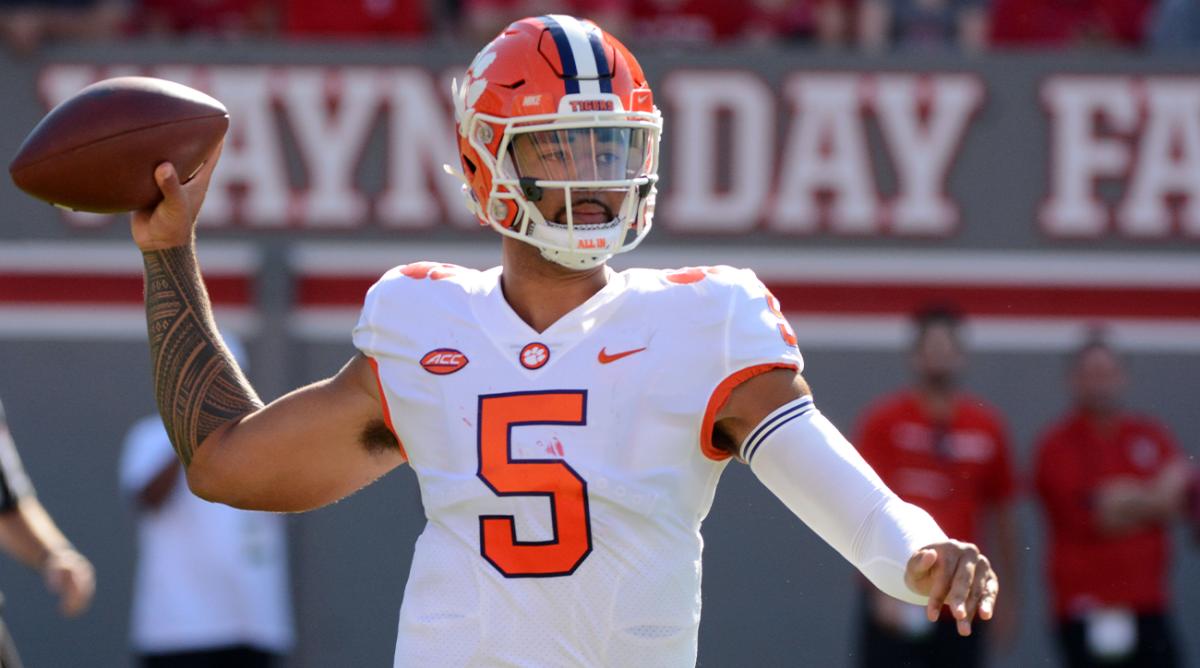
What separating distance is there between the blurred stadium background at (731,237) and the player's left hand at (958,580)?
15.3ft

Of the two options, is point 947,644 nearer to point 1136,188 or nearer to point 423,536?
point 1136,188

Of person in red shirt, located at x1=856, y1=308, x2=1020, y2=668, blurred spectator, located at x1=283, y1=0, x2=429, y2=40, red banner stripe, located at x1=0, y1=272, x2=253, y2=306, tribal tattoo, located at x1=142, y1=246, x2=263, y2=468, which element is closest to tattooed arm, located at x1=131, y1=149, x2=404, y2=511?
tribal tattoo, located at x1=142, y1=246, x2=263, y2=468

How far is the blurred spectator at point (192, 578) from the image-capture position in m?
5.65

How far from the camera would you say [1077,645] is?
246 inches

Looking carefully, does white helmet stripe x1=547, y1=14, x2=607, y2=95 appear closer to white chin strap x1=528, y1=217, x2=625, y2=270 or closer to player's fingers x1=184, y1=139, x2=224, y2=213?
white chin strap x1=528, y1=217, x2=625, y2=270

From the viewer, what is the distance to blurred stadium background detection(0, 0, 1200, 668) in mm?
6941

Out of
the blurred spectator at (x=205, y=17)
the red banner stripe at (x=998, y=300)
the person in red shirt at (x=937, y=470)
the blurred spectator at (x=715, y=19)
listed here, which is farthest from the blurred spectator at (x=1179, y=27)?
the blurred spectator at (x=205, y=17)

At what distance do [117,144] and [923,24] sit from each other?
5.17 metres

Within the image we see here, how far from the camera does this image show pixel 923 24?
7.40 m

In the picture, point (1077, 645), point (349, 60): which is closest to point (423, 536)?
point (1077, 645)

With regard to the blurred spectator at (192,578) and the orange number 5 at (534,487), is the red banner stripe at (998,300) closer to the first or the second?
the blurred spectator at (192,578)

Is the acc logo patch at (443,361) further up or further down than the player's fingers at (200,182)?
further down

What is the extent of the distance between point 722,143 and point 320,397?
452 cm

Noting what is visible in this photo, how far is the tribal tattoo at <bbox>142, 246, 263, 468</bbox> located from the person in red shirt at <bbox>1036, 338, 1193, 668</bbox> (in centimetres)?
420
